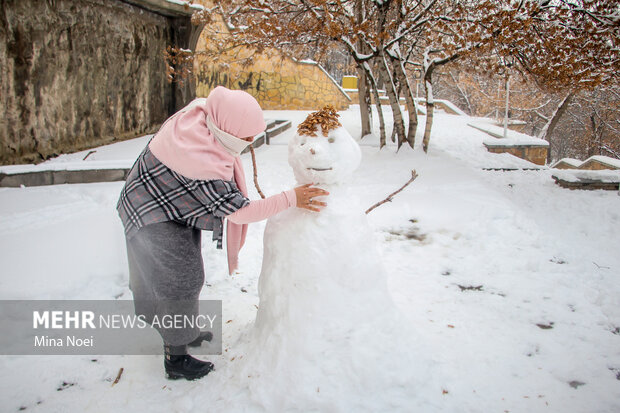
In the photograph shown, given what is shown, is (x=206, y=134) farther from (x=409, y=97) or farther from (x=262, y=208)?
(x=409, y=97)

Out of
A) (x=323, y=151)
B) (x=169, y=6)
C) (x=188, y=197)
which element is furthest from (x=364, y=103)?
(x=188, y=197)

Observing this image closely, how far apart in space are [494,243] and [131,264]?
317cm

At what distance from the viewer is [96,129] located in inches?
255

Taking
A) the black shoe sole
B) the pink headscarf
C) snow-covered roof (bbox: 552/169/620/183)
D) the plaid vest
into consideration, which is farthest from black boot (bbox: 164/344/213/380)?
snow-covered roof (bbox: 552/169/620/183)

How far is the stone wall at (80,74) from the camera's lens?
5074 mm

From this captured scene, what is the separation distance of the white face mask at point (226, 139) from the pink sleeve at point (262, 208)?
0.26m

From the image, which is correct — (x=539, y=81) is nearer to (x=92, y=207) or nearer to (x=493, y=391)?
(x=493, y=391)

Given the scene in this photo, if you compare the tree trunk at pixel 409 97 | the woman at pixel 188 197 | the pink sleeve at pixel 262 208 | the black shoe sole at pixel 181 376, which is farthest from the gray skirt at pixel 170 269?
the tree trunk at pixel 409 97

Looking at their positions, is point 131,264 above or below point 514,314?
above

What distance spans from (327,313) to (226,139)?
0.93 metres

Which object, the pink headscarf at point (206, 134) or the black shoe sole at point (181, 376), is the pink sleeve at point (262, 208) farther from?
the black shoe sole at point (181, 376)

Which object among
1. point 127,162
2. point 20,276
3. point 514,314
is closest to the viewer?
point 514,314

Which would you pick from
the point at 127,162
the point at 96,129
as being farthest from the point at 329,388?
the point at 96,129

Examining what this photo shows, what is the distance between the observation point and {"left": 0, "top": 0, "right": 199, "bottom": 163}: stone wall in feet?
16.6
